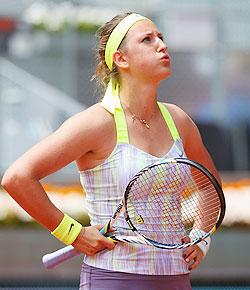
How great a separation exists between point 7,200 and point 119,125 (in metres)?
5.37

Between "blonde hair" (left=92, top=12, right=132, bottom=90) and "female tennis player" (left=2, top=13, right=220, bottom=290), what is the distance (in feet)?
0.21

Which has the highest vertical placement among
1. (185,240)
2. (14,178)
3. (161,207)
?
(14,178)

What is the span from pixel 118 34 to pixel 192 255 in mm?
749

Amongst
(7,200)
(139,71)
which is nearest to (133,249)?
(139,71)

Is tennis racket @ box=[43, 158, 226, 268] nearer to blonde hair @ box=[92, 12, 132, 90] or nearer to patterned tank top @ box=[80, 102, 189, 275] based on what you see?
patterned tank top @ box=[80, 102, 189, 275]

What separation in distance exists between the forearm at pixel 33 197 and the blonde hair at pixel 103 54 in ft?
1.64

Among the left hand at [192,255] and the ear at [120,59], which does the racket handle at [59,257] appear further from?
the ear at [120,59]

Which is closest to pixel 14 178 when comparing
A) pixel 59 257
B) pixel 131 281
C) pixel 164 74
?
pixel 59 257

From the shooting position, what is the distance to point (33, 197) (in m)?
3.05

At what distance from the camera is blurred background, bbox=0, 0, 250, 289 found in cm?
988

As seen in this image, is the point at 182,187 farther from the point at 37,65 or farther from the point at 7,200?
the point at 37,65

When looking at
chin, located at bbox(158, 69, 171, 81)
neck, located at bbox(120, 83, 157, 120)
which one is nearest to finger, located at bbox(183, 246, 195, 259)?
neck, located at bbox(120, 83, 157, 120)

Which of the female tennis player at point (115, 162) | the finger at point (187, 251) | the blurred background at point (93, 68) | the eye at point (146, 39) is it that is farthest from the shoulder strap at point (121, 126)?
the blurred background at point (93, 68)

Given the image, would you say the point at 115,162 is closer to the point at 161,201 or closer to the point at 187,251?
the point at 161,201
